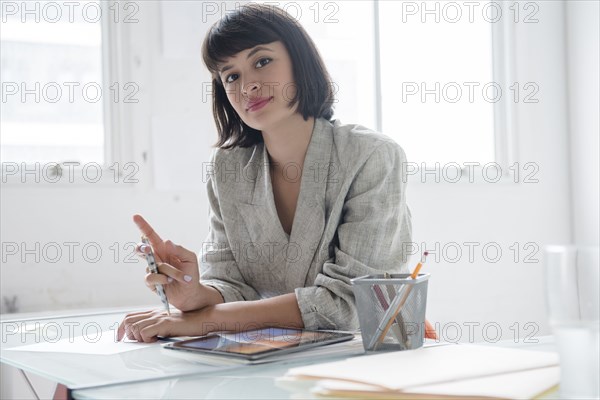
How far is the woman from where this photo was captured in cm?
133

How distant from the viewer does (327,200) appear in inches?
60.6

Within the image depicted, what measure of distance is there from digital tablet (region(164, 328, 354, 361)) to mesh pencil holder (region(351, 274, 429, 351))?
0.07 meters

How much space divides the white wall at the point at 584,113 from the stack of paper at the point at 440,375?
2753 mm

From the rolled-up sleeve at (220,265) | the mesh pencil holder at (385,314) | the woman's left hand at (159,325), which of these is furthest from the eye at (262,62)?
the mesh pencil holder at (385,314)

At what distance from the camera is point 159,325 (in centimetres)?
122

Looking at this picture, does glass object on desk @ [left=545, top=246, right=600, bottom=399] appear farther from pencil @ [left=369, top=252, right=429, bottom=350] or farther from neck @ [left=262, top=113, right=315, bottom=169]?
neck @ [left=262, top=113, right=315, bottom=169]

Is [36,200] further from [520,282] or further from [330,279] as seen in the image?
[520,282]

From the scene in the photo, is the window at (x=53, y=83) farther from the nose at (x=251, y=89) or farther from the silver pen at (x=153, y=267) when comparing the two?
the silver pen at (x=153, y=267)

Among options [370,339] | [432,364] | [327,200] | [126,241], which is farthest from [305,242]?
[126,241]

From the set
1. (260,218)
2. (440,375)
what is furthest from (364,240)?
(440,375)

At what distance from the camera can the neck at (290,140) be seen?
1.67m

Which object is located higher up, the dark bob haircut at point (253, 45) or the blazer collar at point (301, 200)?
the dark bob haircut at point (253, 45)

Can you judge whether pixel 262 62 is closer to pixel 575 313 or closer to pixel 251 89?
pixel 251 89

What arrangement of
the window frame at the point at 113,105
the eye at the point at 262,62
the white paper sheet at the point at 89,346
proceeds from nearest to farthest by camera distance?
the white paper sheet at the point at 89,346 → the eye at the point at 262,62 → the window frame at the point at 113,105
